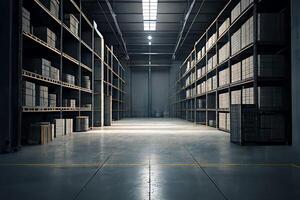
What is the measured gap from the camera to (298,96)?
255 inches

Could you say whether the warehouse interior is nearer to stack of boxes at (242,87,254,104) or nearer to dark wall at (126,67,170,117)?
stack of boxes at (242,87,254,104)

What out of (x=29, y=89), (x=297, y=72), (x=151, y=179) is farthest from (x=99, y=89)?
(x=151, y=179)

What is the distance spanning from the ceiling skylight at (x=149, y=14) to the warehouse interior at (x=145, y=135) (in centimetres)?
14

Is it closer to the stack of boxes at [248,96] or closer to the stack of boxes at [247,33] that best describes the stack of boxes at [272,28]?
the stack of boxes at [247,33]

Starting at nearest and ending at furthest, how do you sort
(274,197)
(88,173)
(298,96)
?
(274,197) → (88,173) → (298,96)

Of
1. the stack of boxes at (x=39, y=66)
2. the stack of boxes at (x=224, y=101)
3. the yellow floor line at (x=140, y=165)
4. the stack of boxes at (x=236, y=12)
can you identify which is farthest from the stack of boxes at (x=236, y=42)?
the stack of boxes at (x=39, y=66)

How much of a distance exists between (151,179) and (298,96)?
188 inches

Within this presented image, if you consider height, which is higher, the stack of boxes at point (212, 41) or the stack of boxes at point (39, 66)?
the stack of boxes at point (212, 41)

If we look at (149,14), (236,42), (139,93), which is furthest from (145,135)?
(139,93)

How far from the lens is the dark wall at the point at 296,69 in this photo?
6449 mm

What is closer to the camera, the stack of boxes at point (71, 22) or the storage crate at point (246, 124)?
the storage crate at point (246, 124)

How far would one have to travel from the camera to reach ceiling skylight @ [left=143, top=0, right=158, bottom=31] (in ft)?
50.5

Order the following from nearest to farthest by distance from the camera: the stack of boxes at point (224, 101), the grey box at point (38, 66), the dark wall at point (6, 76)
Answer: the dark wall at point (6, 76) → the grey box at point (38, 66) → the stack of boxes at point (224, 101)

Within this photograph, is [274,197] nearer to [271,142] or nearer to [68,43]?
[271,142]
